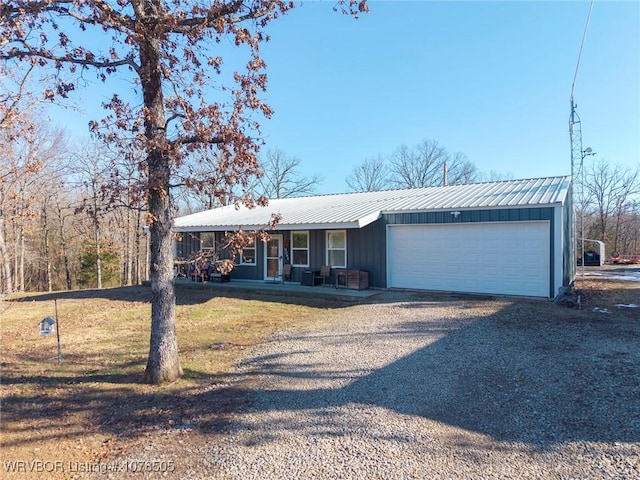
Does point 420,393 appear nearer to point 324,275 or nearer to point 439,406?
point 439,406

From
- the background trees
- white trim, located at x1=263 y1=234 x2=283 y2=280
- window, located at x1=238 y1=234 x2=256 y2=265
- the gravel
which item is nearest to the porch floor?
white trim, located at x1=263 y1=234 x2=283 y2=280

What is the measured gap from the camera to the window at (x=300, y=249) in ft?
45.6

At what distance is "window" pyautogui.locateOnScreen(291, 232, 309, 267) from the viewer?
13.9m

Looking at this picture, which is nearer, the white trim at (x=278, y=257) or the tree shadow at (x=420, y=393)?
the tree shadow at (x=420, y=393)

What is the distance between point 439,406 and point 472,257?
7676 mm

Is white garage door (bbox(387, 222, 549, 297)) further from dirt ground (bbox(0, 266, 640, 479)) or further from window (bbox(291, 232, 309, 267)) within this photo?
dirt ground (bbox(0, 266, 640, 479))

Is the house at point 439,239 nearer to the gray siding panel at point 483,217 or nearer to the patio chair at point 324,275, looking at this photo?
the gray siding panel at point 483,217

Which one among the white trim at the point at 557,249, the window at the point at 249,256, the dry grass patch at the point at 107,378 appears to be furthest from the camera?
the window at the point at 249,256

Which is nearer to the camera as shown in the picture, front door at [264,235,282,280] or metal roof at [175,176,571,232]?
metal roof at [175,176,571,232]

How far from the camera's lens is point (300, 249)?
1403 cm

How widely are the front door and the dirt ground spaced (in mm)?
9435

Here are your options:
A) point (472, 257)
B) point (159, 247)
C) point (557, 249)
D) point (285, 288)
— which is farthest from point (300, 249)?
point (159, 247)

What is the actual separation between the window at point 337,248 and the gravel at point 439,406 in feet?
20.0

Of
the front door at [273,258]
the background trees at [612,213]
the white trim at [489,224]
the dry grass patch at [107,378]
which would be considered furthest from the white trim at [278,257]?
the background trees at [612,213]
